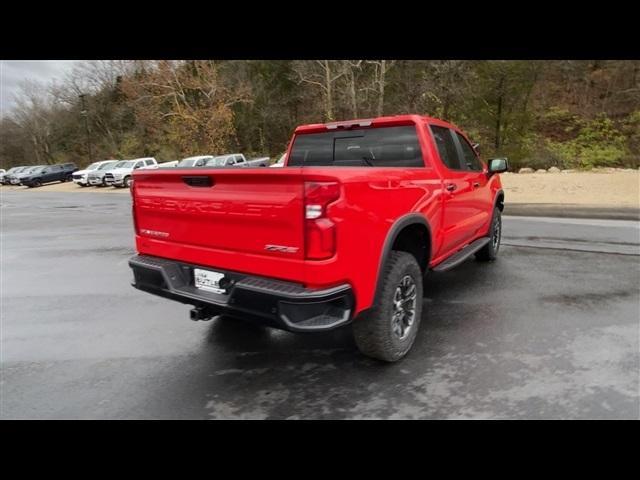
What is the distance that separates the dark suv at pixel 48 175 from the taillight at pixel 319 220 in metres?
41.1

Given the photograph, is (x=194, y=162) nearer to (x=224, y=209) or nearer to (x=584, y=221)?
(x=584, y=221)

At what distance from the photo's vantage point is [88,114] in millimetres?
52969

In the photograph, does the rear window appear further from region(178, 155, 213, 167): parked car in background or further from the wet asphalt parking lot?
region(178, 155, 213, 167): parked car in background

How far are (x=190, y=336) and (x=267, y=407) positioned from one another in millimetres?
1475

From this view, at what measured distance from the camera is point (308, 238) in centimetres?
249

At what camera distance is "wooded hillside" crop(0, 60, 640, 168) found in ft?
74.1

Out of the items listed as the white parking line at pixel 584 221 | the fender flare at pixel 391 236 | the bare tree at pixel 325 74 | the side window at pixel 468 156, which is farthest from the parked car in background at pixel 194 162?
the fender flare at pixel 391 236

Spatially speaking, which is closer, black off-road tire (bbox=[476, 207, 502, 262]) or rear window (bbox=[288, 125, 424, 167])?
rear window (bbox=[288, 125, 424, 167])

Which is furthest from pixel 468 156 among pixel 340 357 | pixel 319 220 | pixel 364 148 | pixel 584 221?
pixel 584 221

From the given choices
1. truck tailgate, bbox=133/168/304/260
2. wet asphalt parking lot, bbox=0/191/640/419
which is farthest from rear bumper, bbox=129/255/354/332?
wet asphalt parking lot, bbox=0/191/640/419

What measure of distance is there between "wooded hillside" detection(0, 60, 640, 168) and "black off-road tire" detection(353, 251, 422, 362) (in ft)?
69.0

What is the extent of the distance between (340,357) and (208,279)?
1.25 meters

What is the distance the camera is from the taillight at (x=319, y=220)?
2459 mm
